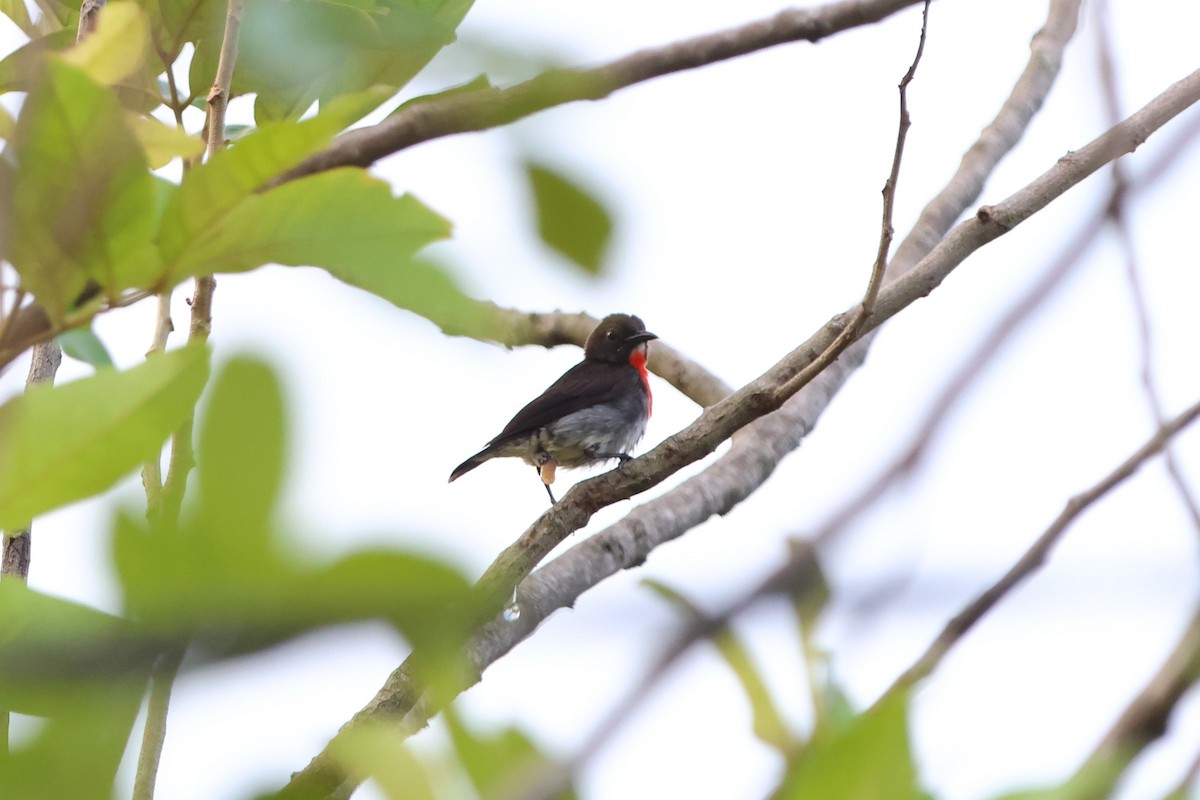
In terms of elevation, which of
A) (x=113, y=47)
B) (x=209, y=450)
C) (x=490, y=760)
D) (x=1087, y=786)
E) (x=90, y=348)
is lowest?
(x=1087, y=786)

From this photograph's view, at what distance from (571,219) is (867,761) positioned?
1.40 feet

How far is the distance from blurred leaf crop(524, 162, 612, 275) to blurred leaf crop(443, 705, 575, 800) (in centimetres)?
32

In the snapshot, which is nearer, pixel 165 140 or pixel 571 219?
pixel 571 219

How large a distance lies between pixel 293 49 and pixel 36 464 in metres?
0.54

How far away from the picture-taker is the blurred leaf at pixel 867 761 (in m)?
0.57

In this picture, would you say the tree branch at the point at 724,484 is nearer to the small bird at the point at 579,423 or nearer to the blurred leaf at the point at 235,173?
the blurred leaf at the point at 235,173

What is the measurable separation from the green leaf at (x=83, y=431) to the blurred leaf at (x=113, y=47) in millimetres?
385

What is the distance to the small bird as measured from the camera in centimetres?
671

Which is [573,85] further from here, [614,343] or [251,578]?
[614,343]

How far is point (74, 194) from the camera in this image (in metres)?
0.74

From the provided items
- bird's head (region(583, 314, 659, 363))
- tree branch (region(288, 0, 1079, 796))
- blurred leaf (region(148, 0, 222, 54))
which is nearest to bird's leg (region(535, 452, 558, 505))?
bird's head (region(583, 314, 659, 363))

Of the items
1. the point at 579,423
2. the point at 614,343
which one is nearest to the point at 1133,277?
the point at 579,423

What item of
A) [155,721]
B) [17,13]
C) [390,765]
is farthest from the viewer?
[17,13]

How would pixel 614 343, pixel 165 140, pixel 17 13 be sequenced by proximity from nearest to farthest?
pixel 165 140 < pixel 17 13 < pixel 614 343
